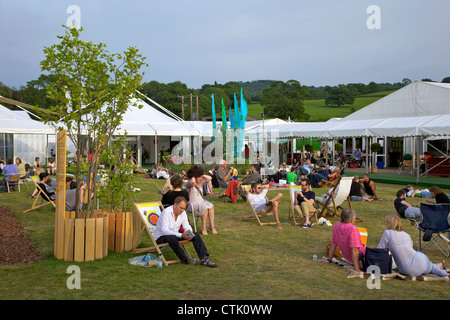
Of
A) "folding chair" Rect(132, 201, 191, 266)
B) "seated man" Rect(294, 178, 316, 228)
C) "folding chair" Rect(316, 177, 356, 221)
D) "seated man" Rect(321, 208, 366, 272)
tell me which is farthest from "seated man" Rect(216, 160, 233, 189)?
"seated man" Rect(321, 208, 366, 272)

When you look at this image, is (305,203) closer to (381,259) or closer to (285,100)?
(381,259)

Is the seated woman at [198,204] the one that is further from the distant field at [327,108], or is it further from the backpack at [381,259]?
the distant field at [327,108]

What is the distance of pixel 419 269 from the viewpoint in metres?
4.95

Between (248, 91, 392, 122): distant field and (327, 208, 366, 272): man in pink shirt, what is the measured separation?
60.2 metres

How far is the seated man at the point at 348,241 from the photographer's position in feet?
17.3

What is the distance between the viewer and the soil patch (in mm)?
5656

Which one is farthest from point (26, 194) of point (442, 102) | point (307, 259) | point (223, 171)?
point (442, 102)

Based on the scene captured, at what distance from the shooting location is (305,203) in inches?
329

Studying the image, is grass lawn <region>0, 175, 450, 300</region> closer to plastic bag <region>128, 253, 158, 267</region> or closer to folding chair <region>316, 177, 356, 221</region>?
plastic bag <region>128, 253, 158, 267</region>

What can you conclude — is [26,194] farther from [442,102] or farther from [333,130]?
[442,102]

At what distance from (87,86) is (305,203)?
181 inches

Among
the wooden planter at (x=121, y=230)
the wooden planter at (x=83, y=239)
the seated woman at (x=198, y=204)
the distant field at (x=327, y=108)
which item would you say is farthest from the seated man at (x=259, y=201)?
the distant field at (x=327, y=108)

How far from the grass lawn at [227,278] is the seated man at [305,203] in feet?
3.17
